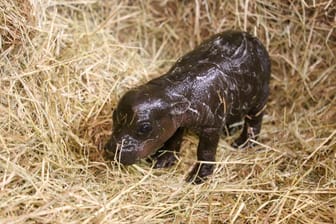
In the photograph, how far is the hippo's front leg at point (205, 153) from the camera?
113 inches

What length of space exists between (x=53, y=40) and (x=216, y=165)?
3.50 feet

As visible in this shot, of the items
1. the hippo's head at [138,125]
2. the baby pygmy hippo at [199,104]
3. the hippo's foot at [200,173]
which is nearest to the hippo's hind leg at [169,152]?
the baby pygmy hippo at [199,104]

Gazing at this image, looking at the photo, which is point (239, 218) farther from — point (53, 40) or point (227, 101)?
point (53, 40)

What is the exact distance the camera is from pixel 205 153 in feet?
9.50

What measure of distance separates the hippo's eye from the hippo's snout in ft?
0.18

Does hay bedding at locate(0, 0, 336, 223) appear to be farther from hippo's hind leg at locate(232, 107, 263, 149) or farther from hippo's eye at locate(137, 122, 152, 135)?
hippo's eye at locate(137, 122, 152, 135)

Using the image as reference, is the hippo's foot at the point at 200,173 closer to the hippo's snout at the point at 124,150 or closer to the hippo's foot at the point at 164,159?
the hippo's foot at the point at 164,159

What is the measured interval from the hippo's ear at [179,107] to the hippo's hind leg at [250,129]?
0.53 m

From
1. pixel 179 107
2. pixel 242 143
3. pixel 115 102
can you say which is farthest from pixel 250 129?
pixel 115 102

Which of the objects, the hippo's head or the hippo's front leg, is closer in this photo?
the hippo's head

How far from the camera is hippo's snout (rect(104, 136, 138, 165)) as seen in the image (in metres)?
2.67

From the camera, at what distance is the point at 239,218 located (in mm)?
2602

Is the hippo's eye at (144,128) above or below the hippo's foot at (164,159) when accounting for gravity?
above

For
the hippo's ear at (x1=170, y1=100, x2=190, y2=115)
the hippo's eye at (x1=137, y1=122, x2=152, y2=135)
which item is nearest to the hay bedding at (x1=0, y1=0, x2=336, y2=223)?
the hippo's eye at (x1=137, y1=122, x2=152, y2=135)
